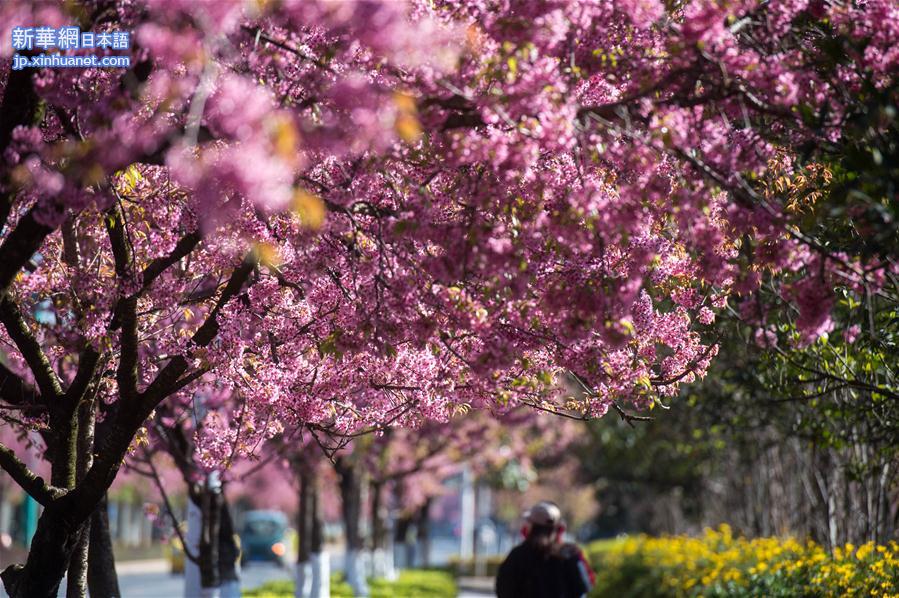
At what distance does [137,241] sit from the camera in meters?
8.44

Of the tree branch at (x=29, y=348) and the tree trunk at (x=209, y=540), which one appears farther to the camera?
the tree trunk at (x=209, y=540)

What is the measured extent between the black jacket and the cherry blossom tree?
96.7 inches

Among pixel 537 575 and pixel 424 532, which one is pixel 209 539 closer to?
pixel 537 575

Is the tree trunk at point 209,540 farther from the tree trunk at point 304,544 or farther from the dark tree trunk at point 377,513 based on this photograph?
the dark tree trunk at point 377,513

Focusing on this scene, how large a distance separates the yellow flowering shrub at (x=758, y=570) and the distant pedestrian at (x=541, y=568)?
8.05 feet

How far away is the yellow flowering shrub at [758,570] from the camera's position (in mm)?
10422

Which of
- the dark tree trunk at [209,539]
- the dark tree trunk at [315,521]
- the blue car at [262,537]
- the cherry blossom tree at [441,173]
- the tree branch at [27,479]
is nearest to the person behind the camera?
the cherry blossom tree at [441,173]

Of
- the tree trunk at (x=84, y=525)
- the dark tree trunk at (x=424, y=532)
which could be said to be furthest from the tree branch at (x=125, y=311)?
the dark tree trunk at (x=424, y=532)

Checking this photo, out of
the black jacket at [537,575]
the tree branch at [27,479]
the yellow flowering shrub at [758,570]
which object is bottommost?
the yellow flowering shrub at [758,570]

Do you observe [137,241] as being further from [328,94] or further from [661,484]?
[661,484]

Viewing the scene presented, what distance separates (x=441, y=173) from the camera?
7.04 m

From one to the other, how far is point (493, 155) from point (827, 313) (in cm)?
198

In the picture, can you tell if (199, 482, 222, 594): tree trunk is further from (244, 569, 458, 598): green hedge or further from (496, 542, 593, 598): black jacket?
(244, 569, 458, 598): green hedge

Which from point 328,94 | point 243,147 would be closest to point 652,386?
point 328,94
